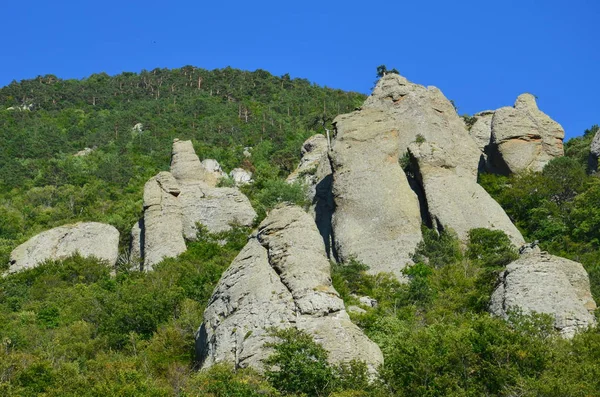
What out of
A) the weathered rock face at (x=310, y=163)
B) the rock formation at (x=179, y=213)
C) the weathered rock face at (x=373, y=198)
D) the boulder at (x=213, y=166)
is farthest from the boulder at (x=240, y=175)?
the weathered rock face at (x=373, y=198)

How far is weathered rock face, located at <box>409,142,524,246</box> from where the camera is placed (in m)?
47.5

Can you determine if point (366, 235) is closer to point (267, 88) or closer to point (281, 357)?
point (281, 357)

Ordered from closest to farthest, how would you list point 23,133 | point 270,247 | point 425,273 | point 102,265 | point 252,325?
1. point 252,325
2. point 270,247
3. point 425,273
4. point 102,265
5. point 23,133

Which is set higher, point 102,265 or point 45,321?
point 102,265

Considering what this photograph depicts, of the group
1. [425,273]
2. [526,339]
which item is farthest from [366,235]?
[526,339]

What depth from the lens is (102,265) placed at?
178 feet

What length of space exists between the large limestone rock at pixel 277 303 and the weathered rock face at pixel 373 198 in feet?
39.6

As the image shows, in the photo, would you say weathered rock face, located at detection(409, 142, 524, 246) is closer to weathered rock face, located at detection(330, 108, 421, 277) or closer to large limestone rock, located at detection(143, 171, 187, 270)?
weathered rock face, located at detection(330, 108, 421, 277)

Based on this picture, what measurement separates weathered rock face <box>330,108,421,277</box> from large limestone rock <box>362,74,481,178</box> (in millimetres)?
2021

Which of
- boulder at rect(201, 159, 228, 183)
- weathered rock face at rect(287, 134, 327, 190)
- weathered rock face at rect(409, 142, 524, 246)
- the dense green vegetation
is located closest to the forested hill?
the dense green vegetation

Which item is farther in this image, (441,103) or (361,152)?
(441,103)

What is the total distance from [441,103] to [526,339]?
35208 mm

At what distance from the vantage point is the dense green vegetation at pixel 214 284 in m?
24.9

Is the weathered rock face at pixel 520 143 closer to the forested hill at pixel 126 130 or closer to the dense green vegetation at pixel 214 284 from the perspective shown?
the dense green vegetation at pixel 214 284
